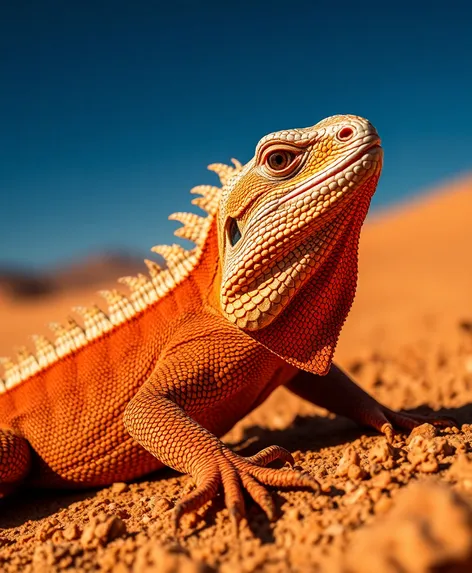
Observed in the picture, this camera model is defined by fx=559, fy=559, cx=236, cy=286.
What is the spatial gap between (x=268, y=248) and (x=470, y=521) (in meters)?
1.99

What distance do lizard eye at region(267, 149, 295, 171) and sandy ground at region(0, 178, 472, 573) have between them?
5.57 ft

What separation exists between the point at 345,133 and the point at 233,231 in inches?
36.6

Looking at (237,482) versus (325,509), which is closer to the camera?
(325,509)

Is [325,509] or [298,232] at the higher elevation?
[298,232]

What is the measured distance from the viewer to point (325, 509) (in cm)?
239

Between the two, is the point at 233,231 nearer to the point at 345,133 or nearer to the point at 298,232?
the point at 298,232

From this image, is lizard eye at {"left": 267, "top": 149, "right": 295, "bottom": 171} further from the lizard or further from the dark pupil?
the dark pupil

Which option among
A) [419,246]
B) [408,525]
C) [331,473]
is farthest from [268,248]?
[419,246]

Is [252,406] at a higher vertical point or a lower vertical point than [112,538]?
higher

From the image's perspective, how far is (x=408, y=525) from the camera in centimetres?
162

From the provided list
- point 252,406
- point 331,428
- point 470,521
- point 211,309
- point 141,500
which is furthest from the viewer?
point 331,428

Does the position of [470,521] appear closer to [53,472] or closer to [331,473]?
[331,473]

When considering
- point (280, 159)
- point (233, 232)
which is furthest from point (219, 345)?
point (280, 159)

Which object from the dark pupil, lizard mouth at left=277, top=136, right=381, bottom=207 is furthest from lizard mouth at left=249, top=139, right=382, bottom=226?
the dark pupil
